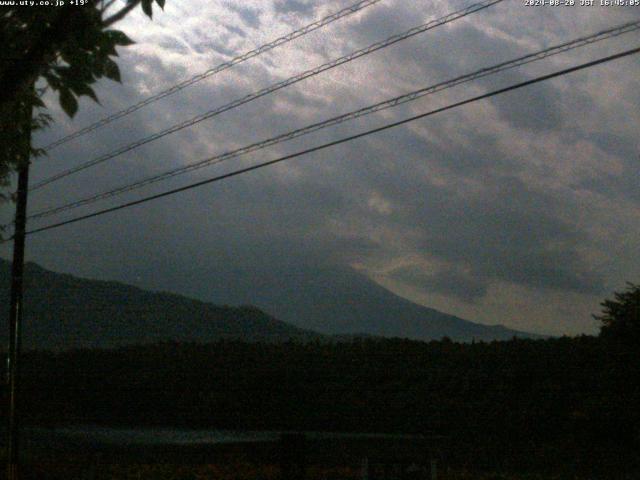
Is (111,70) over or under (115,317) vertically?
under

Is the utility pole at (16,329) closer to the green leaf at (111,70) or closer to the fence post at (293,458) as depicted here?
the fence post at (293,458)

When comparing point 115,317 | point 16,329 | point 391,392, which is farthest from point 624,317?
point 115,317

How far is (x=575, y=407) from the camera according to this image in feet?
64.8

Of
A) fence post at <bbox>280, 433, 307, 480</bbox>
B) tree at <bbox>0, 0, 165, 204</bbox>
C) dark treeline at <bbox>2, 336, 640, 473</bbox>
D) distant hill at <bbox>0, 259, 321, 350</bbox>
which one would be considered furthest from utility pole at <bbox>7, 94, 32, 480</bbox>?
distant hill at <bbox>0, 259, 321, 350</bbox>

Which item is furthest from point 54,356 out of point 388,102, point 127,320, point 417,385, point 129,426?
point 127,320

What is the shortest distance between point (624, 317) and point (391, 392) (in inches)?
325

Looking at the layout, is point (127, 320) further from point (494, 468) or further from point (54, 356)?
point (494, 468)

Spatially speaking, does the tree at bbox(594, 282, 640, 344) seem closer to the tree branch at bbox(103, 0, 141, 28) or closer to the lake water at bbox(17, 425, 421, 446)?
the lake water at bbox(17, 425, 421, 446)

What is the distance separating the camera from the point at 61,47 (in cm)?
498

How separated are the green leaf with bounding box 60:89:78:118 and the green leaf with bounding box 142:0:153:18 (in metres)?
0.73

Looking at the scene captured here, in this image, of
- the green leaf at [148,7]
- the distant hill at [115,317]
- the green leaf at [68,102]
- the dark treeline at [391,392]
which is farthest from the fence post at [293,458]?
the distant hill at [115,317]

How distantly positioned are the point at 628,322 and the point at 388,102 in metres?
10.1

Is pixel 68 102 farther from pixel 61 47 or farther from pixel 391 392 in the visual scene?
pixel 391 392

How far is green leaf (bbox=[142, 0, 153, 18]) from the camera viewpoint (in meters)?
5.09
